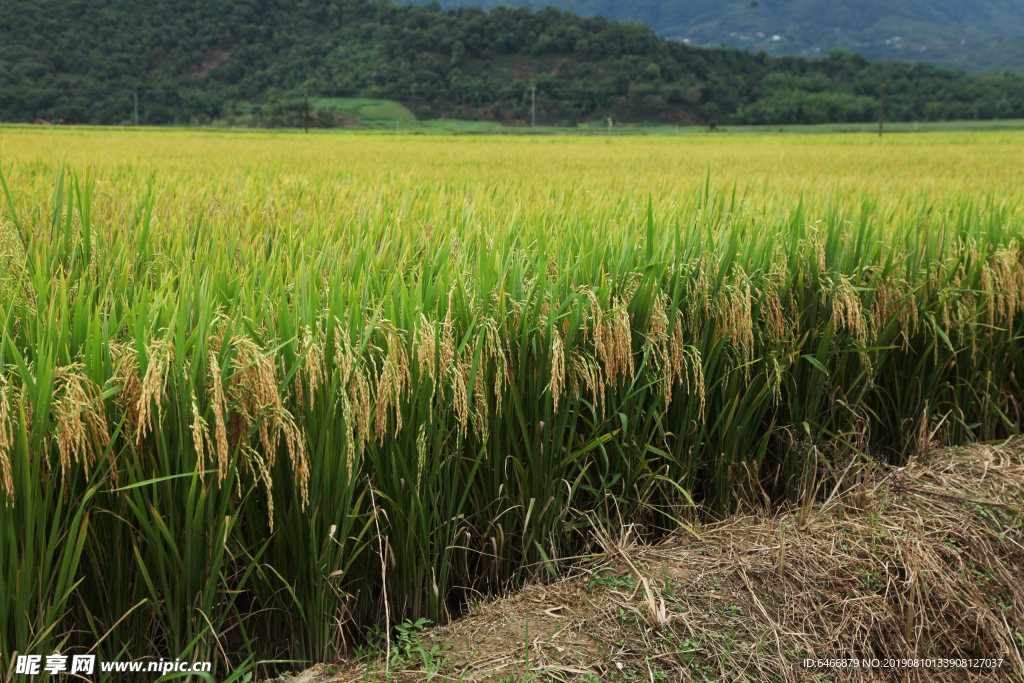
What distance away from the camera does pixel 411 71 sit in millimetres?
76688

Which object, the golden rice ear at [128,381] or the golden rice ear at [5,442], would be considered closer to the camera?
the golden rice ear at [5,442]

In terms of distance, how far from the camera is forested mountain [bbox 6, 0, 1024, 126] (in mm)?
65500

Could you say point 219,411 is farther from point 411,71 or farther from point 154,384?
point 411,71

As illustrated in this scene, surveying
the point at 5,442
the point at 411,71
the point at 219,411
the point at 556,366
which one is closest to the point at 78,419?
the point at 5,442

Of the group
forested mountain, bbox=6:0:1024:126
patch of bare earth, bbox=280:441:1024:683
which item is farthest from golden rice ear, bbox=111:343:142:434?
forested mountain, bbox=6:0:1024:126

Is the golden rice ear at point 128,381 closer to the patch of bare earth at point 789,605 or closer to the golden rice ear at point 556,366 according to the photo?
the patch of bare earth at point 789,605

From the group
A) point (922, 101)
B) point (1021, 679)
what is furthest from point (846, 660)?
point (922, 101)

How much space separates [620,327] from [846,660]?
3.74 ft

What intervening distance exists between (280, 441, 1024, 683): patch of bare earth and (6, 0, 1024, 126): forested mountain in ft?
206

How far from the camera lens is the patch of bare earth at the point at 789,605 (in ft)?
5.43

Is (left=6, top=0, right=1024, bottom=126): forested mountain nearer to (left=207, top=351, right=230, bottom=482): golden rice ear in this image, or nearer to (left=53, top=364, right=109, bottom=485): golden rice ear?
(left=53, top=364, right=109, bottom=485): golden rice ear

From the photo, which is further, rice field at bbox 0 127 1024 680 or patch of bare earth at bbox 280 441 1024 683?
patch of bare earth at bbox 280 441 1024 683

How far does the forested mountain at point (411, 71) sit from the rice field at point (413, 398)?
62.2m

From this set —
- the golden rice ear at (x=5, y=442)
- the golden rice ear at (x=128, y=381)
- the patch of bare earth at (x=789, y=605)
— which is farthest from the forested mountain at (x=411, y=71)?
the golden rice ear at (x=5, y=442)
